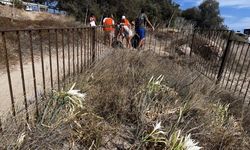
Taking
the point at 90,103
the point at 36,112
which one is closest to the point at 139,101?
the point at 90,103

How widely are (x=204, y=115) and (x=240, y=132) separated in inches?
19.8

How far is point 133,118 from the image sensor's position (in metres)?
3.58

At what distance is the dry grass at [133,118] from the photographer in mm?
2816

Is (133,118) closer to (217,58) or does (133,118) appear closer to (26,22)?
(217,58)

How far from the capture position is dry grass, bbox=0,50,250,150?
2.82 m

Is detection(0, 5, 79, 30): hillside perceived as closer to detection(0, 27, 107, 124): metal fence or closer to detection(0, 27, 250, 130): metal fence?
detection(0, 27, 250, 130): metal fence

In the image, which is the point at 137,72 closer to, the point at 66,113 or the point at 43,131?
the point at 66,113

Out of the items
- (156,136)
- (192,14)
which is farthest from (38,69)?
(192,14)

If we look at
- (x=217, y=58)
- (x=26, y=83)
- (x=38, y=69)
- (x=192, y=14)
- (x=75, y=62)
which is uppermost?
(x=217, y=58)

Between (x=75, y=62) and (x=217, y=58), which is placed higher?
(x=217, y=58)

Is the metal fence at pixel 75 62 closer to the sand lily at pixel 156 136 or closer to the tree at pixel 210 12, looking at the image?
the sand lily at pixel 156 136

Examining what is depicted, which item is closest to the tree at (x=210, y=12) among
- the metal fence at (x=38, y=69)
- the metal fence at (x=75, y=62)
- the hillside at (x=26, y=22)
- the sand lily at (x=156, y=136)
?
the hillside at (x=26, y=22)

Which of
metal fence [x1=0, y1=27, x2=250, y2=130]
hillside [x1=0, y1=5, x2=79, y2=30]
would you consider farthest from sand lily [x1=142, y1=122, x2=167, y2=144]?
hillside [x1=0, y1=5, x2=79, y2=30]

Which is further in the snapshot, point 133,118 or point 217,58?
point 217,58
